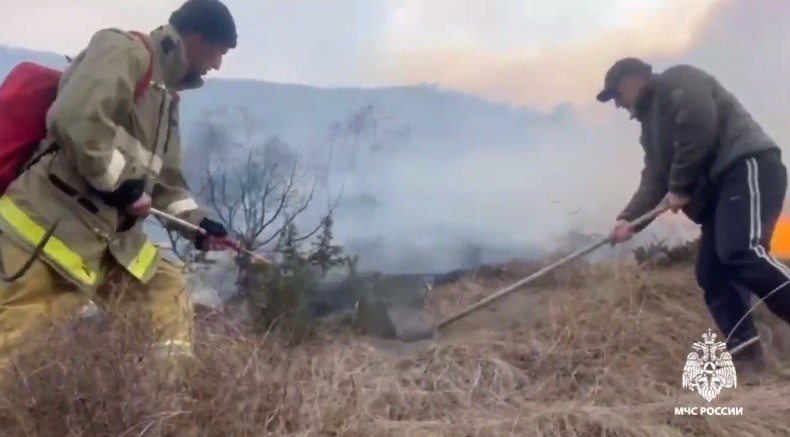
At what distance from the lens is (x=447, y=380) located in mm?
3654

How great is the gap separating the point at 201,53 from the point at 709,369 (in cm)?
238

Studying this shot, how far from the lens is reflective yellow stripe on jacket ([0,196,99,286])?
289cm

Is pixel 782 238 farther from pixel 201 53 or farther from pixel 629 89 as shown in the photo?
pixel 201 53

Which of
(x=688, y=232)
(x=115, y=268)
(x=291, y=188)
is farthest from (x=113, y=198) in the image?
(x=688, y=232)

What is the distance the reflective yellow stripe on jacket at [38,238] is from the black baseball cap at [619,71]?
2.48 metres

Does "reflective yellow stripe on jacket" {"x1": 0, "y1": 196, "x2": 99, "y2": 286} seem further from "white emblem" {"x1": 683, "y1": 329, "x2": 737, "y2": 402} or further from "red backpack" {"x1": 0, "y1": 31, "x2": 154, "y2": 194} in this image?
Answer: "white emblem" {"x1": 683, "y1": 329, "x2": 737, "y2": 402}

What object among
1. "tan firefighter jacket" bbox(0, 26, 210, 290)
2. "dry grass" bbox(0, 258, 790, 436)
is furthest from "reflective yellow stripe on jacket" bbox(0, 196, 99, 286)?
"dry grass" bbox(0, 258, 790, 436)

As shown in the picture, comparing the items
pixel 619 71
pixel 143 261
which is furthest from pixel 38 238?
pixel 619 71

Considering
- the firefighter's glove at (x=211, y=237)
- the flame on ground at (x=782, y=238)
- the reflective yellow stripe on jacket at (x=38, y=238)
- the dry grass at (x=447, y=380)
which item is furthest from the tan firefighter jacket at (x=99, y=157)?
the flame on ground at (x=782, y=238)

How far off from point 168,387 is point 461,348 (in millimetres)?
1549

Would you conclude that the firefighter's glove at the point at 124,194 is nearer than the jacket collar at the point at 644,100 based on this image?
Yes

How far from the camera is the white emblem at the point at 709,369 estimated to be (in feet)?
12.6

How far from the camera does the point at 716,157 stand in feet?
13.9

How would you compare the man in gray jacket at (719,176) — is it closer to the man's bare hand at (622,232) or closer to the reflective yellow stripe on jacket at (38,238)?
the man's bare hand at (622,232)
